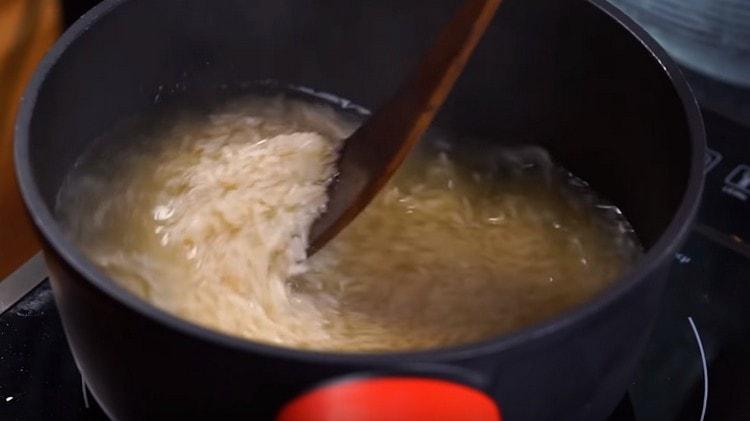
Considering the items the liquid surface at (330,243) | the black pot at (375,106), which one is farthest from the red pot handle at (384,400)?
the liquid surface at (330,243)

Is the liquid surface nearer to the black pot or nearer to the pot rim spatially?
the black pot

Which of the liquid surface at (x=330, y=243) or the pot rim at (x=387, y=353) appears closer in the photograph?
A: the pot rim at (x=387, y=353)

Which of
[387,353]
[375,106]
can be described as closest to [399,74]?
[375,106]

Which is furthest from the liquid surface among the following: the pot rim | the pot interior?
the pot rim

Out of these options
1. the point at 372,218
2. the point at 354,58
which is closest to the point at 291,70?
the point at 354,58

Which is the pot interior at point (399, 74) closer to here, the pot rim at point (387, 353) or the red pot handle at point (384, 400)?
the pot rim at point (387, 353)

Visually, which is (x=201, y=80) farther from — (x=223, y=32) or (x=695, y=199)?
(x=695, y=199)
